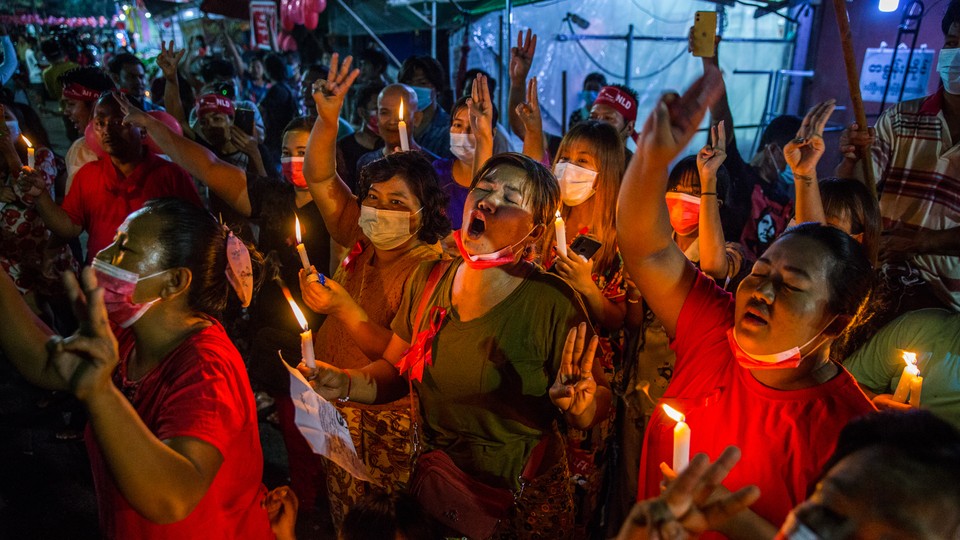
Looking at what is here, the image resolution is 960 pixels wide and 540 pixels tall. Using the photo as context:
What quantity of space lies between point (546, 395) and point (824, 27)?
35.4 ft

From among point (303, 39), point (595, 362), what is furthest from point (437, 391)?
point (303, 39)

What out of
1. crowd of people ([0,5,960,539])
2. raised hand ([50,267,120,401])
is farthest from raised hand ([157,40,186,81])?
raised hand ([50,267,120,401])

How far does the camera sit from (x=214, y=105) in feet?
18.1

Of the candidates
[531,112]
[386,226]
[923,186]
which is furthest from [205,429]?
[923,186]

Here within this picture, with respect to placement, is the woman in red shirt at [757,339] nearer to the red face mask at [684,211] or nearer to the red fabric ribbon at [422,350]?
the red fabric ribbon at [422,350]

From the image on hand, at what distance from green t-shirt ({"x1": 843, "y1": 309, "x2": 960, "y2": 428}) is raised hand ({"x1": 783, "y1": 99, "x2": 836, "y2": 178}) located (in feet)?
2.68

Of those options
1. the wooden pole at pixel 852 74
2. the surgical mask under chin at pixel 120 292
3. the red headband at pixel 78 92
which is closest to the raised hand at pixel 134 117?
the red headband at pixel 78 92

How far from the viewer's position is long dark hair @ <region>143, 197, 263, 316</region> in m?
1.95

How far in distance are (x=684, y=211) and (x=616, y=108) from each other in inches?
67.2

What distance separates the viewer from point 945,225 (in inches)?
141

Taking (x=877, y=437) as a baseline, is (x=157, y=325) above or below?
below

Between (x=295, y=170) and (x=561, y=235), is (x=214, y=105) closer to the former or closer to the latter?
(x=295, y=170)

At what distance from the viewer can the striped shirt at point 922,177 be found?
11.5ft

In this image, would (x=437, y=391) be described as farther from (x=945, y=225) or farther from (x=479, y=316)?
(x=945, y=225)
